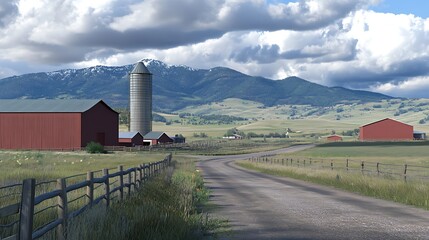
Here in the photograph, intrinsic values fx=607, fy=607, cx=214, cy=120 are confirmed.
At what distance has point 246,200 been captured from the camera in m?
21.3

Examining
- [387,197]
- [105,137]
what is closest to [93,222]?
[387,197]

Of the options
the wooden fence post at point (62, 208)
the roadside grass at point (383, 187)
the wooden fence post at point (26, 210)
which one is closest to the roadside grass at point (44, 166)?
the wooden fence post at point (62, 208)

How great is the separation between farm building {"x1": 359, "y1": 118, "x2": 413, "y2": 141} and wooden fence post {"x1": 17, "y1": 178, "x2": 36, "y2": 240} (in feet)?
518

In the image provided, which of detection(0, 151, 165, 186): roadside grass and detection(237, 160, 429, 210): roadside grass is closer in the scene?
detection(237, 160, 429, 210): roadside grass

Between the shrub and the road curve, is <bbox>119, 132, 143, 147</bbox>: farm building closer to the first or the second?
the shrub

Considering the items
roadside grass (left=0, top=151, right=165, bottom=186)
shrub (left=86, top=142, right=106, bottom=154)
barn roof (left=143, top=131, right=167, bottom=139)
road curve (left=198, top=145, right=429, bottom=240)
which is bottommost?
road curve (left=198, top=145, right=429, bottom=240)

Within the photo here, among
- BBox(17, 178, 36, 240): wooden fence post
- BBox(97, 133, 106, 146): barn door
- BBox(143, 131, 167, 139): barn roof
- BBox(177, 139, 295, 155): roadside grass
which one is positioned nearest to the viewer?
BBox(17, 178, 36, 240): wooden fence post

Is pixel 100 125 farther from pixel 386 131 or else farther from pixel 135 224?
pixel 386 131

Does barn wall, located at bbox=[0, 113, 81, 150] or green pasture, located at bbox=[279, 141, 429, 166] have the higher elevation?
barn wall, located at bbox=[0, 113, 81, 150]

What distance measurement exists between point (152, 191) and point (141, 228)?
7.05 metres

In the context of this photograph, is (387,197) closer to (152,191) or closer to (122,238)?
(152,191)

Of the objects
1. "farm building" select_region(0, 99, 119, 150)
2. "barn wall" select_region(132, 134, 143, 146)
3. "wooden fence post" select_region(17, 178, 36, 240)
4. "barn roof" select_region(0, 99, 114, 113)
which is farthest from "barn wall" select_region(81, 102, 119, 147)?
"wooden fence post" select_region(17, 178, 36, 240)

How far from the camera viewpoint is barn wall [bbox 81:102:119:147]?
8169 centimetres

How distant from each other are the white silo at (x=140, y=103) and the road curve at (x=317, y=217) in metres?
98.7
